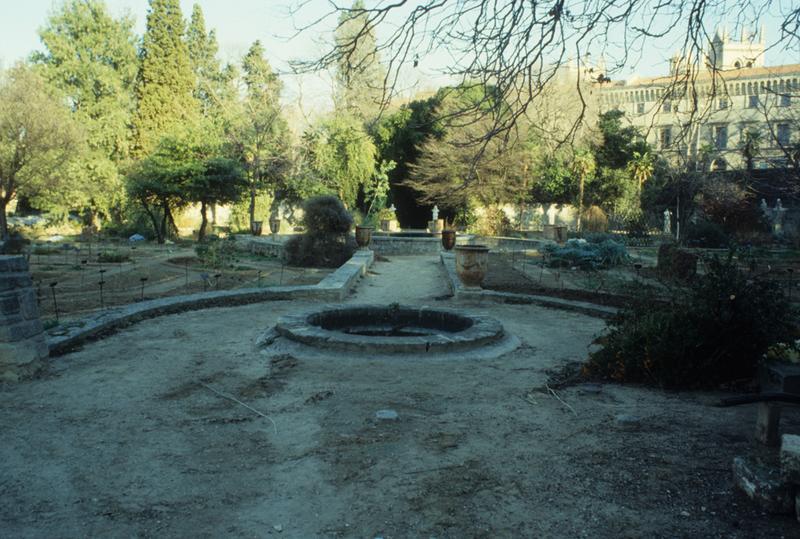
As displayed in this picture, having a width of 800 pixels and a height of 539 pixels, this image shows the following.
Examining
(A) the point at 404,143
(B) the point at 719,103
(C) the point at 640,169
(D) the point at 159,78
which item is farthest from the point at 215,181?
(C) the point at 640,169

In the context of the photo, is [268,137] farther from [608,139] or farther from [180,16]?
[608,139]

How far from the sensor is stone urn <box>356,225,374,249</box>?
55.2 ft

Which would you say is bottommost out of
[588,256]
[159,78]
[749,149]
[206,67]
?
[588,256]

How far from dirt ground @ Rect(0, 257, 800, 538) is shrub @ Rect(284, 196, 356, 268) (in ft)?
32.3

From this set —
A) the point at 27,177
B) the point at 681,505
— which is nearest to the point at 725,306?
the point at 681,505

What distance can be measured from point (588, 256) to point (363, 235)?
6.31 m

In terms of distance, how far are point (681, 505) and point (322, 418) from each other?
225 cm

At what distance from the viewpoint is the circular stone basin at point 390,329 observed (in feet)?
19.4

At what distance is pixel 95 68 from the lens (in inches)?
1201

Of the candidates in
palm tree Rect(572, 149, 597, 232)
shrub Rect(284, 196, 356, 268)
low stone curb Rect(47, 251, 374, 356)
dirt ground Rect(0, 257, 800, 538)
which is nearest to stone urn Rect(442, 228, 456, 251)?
shrub Rect(284, 196, 356, 268)

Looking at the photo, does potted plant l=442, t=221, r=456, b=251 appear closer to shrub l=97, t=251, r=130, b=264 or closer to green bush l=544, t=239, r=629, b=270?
green bush l=544, t=239, r=629, b=270

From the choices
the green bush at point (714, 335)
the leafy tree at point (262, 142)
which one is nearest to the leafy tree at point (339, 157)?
the leafy tree at point (262, 142)

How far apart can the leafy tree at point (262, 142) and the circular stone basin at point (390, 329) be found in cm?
1858

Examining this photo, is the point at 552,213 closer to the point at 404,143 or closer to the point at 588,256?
the point at 404,143
